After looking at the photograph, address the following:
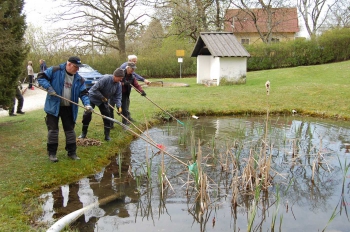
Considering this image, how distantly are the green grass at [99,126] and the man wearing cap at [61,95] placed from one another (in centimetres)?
51

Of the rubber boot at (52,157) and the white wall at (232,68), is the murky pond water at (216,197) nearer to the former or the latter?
the rubber boot at (52,157)

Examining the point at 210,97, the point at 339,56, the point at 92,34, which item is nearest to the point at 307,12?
the point at 339,56

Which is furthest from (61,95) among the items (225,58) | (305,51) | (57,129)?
(305,51)

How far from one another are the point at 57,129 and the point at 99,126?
3196mm

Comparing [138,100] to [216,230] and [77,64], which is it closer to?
[77,64]

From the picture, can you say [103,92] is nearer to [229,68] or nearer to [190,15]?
[229,68]

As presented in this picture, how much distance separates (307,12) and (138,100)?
104ft

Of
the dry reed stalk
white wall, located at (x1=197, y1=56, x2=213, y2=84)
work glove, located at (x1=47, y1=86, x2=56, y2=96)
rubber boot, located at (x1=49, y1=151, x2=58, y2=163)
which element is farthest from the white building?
the dry reed stalk

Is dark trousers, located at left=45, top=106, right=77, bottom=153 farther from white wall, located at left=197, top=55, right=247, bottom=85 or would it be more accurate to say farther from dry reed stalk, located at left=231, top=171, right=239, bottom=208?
white wall, located at left=197, top=55, right=247, bottom=85

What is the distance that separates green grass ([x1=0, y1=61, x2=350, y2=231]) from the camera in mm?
5137

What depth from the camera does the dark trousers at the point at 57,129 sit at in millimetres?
6051

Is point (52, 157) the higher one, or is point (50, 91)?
point (50, 91)

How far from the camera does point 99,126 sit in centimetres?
934

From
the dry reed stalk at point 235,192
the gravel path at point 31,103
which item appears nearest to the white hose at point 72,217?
the dry reed stalk at point 235,192
